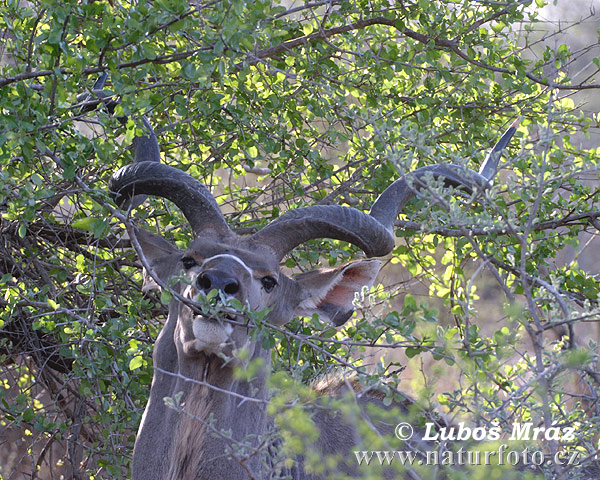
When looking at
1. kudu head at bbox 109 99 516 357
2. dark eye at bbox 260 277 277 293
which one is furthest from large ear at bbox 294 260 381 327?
dark eye at bbox 260 277 277 293

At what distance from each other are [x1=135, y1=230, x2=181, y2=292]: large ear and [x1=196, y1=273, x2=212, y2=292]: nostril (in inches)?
31.6

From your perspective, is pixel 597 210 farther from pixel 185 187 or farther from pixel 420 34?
pixel 185 187

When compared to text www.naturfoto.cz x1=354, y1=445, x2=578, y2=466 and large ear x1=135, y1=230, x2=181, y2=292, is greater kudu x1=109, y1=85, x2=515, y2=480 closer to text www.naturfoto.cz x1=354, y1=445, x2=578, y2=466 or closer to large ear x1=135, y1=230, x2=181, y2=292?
large ear x1=135, y1=230, x2=181, y2=292

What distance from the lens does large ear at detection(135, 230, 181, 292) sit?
4.03 metres

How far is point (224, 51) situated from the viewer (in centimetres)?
336

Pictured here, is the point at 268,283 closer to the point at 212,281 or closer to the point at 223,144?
the point at 212,281

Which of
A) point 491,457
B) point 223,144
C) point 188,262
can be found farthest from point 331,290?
point 491,457

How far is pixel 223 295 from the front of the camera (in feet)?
10.2

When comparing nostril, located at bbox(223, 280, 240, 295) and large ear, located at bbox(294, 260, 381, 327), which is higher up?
large ear, located at bbox(294, 260, 381, 327)

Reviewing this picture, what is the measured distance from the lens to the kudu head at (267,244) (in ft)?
12.0

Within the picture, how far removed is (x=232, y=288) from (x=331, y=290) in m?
0.83

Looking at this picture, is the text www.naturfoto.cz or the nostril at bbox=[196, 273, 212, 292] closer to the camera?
the text www.naturfoto.cz

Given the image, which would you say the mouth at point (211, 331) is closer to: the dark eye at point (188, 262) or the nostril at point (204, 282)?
the nostril at point (204, 282)
